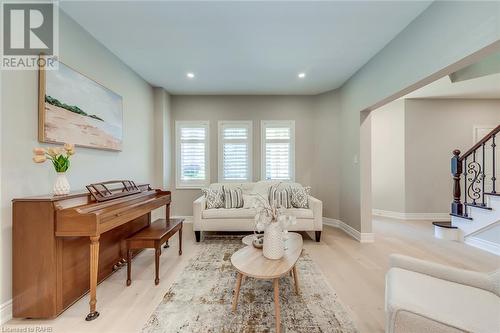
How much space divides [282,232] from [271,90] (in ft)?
11.0

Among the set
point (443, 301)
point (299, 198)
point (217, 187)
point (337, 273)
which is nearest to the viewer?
point (443, 301)

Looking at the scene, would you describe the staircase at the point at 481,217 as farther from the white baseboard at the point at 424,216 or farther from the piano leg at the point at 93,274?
the piano leg at the point at 93,274

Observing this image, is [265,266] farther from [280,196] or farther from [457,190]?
[457,190]

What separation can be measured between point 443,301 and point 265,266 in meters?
1.12

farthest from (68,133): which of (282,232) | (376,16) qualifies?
(376,16)

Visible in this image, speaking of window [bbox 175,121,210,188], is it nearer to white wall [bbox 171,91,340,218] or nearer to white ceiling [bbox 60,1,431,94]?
white wall [bbox 171,91,340,218]

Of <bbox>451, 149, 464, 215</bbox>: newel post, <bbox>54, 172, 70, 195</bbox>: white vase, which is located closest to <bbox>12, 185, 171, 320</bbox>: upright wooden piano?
<bbox>54, 172, 70, 195</bbox>: white vase

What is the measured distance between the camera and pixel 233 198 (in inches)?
152

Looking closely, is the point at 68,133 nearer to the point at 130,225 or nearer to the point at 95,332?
the point at 130,225

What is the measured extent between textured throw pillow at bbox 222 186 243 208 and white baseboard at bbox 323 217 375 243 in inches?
80.2

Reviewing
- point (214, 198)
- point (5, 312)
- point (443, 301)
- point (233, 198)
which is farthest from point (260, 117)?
point (5, 312)

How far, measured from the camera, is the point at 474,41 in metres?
1.67

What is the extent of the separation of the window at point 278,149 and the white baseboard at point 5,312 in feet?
12.8

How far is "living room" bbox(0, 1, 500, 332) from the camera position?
170cm
